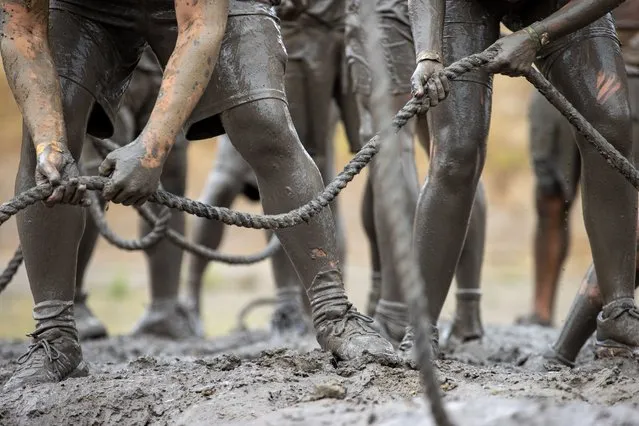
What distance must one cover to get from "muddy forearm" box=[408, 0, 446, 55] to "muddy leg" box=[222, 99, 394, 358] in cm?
45

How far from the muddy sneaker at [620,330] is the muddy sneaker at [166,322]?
3.04 m

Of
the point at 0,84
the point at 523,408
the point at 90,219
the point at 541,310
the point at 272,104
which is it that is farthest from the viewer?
the point at 0,84

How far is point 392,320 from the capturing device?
4.39 meters

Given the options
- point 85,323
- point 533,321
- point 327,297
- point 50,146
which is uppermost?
point 50,146

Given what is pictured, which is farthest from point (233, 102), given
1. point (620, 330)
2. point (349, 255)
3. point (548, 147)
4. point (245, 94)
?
point (349, 255)

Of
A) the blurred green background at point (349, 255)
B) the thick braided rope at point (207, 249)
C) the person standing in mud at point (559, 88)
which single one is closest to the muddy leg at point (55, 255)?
the person standing in mud at point (559, 88)

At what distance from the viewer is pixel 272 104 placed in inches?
121

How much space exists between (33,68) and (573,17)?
5.09 ft

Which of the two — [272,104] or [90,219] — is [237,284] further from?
[272,104]

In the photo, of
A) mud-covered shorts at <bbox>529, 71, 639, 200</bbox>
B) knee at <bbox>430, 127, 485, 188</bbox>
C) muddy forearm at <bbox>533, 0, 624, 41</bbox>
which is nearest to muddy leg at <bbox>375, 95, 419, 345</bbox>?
knee at <bbox>430, 127, 485, 188</bbox>

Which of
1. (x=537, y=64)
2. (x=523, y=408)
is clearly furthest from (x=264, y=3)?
(x=523, y=408)

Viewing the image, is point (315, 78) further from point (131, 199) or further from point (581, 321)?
point (131, 199)

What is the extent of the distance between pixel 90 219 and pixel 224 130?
7.60 ft

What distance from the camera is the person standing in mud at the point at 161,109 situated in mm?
2895
